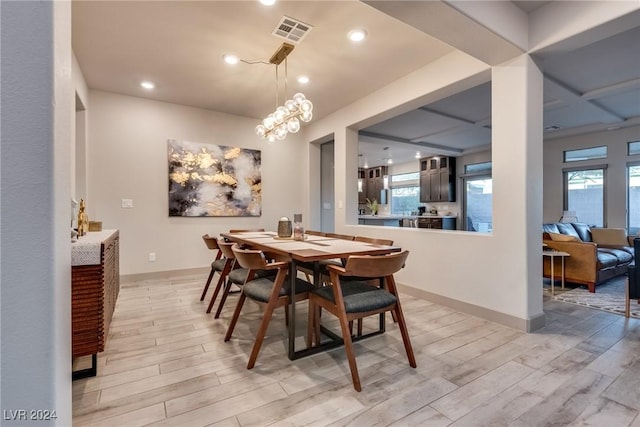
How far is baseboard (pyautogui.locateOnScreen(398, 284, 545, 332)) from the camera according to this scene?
8.46 feet

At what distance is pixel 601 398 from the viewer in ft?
5.43

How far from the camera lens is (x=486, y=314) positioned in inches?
112

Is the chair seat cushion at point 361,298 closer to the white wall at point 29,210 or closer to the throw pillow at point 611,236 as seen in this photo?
the white wall at point 29,210

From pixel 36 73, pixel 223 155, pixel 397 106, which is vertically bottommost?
pixel 36 73

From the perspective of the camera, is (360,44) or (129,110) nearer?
(360,44)

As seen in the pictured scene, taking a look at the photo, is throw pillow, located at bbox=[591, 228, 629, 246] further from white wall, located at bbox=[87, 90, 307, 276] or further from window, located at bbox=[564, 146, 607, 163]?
white wall, located at bbox=[87, 90, 307, 276]

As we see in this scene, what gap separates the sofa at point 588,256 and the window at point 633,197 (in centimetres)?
65

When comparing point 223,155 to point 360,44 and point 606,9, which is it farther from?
point 606,9

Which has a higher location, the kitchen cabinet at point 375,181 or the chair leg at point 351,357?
the kitchen cabinet at point 375,181

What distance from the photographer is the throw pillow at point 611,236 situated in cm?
493

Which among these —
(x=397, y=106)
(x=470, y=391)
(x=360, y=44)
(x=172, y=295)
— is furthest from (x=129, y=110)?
(x=470, y=391)

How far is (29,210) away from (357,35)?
2.79 m

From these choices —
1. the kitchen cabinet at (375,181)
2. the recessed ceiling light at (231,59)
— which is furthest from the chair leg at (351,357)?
the kitchen cabinet at (375,181)

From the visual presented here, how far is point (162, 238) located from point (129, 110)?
1900 millimetres
